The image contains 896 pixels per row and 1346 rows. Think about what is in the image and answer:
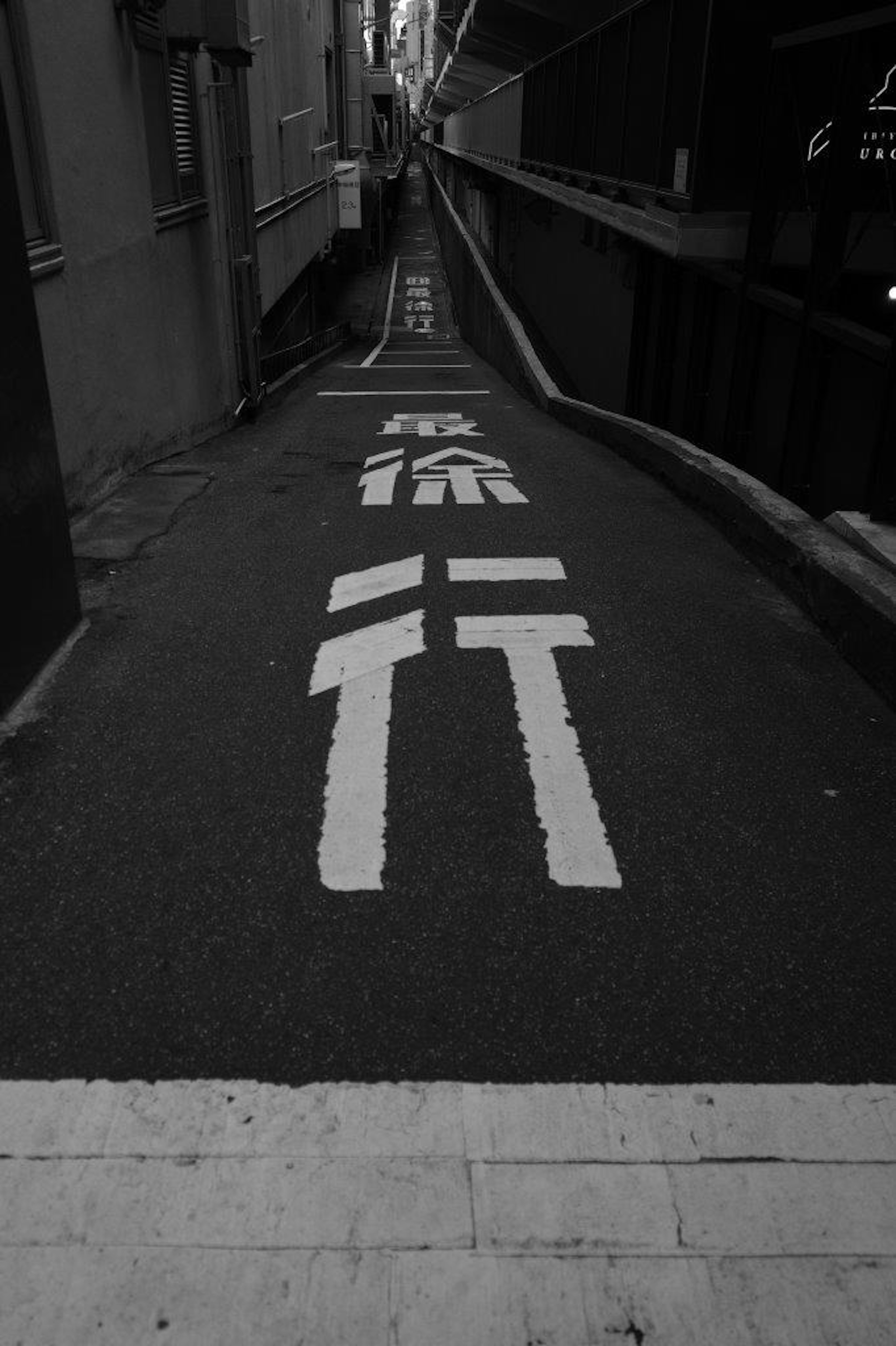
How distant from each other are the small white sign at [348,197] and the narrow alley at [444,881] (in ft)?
Answer: 106

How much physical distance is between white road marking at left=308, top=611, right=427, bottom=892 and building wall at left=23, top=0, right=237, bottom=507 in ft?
10.2

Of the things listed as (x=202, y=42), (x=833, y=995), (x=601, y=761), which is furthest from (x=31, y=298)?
(x=202, y=42)

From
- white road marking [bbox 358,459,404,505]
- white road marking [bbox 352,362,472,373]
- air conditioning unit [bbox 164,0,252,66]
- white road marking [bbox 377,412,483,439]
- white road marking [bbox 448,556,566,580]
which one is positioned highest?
air conditioning unit [bbox 164,0,252,66]

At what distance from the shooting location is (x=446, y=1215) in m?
Answer: 2.52

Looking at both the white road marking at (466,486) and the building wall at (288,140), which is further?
the building wall at (288,140)

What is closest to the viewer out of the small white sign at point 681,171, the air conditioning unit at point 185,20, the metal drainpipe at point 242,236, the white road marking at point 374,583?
the white road marking at point 374,583

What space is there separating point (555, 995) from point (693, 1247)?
88 centimetres

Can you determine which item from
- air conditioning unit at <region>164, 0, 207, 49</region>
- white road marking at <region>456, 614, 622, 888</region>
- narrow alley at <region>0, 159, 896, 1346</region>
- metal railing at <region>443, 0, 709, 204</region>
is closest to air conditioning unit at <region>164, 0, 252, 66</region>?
air conditioning unit at <region>164, 0, 207, 49</region>

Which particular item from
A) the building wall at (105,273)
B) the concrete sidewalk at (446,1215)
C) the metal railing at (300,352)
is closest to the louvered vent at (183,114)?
the building wall at (105,273)

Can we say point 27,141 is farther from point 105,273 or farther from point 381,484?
point 381,484

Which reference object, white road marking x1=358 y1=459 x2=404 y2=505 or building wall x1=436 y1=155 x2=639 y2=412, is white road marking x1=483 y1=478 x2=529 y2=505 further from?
building wall x1=436 y1=155 x2=639 y2=412

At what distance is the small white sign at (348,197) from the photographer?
35.3m

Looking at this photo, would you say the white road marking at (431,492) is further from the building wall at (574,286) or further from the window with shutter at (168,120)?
the building wall at (574,286)

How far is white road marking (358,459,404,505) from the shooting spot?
8633 millimetres
